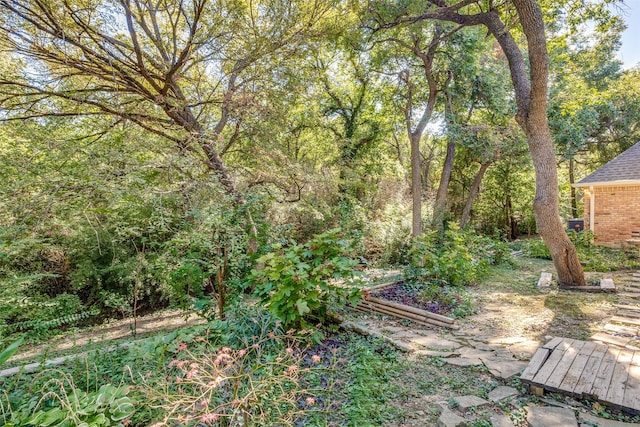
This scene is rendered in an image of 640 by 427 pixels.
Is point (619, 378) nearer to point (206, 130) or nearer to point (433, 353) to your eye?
point (433, 353)

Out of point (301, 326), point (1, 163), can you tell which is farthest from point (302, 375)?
point (1, 163)

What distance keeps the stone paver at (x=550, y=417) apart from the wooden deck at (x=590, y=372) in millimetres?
196

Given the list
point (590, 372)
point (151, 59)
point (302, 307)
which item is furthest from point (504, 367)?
point (151, 59)

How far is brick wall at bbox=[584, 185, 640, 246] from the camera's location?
30.9ft

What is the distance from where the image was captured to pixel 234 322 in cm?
310

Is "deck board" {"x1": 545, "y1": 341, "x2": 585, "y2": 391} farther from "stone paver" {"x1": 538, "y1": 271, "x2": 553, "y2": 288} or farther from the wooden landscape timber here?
"stone paver" {"x1": 538, "y1": 271, "x2": 553, "y2": 288}

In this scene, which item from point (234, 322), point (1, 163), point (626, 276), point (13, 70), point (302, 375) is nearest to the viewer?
point (302, 375)

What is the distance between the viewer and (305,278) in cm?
294

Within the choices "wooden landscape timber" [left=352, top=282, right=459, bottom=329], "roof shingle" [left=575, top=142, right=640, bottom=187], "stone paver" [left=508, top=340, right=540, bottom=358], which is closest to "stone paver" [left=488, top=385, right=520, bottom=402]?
"stone paver" [left=508, top=340, right=540, bottom=358]

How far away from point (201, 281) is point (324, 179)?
4.85 m

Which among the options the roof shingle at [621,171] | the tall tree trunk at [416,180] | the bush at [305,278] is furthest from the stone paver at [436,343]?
the roof shingle at [621,171]

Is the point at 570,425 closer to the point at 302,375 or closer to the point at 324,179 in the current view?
the point at 302,375

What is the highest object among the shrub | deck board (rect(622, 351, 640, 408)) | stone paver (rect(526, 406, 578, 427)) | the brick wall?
the brick wall

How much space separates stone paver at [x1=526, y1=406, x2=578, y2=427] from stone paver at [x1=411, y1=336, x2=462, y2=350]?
3.62 ft
